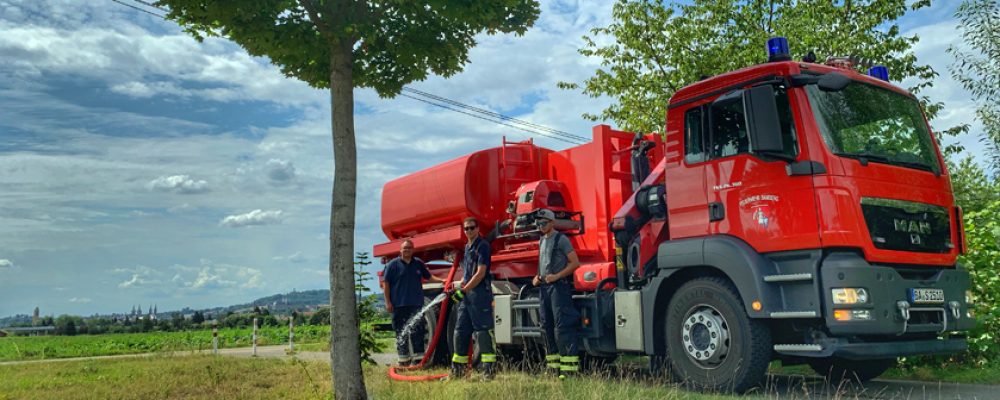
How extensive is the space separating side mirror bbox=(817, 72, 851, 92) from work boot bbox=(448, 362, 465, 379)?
499 cm

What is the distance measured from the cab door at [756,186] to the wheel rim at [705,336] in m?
0.77

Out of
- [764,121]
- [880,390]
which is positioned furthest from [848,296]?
[880,390]

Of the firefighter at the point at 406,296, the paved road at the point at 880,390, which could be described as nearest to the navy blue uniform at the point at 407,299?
the firefighter at the point at 406,296

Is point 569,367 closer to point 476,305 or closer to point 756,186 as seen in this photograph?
point 476,305

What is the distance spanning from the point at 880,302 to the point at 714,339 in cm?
145

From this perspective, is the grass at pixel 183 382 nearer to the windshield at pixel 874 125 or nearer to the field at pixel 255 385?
the field at pixel 255 385

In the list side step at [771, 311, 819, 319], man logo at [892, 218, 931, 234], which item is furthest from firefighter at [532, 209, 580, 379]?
man logo at [892, 218, 931, 234]

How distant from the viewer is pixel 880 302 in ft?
21.3

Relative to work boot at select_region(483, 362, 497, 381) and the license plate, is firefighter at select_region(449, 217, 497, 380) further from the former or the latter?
the license plate

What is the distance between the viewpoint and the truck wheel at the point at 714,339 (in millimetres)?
6847

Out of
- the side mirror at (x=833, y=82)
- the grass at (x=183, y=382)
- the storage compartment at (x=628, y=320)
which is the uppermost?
the side mirror at (x=833, y=82)

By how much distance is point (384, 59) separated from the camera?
8.41 meters

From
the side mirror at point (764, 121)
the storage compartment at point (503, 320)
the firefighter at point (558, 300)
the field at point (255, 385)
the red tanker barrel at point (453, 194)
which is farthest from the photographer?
the red tanker barrel at point (453, 194)

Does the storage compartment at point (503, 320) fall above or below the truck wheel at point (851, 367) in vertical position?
above
